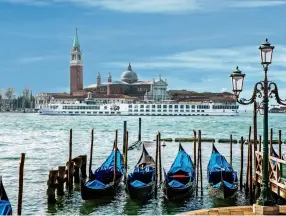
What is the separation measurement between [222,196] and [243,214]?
336 cm

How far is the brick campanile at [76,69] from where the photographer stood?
80.2 m

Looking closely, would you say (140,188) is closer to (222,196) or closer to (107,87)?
(222,196)

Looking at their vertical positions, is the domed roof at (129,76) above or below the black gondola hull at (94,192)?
above

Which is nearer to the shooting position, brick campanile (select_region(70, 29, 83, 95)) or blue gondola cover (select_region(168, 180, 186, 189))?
blue gondola cover (select_region(168, 180, 186, 189))

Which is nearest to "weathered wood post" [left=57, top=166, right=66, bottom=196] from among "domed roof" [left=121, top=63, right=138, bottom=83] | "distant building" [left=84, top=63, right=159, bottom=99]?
"distant building" [left=84, top=63, right=159, bottom=99]

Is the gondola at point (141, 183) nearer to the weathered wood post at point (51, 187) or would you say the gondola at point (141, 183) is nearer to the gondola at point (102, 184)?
the gondola at point (102, 184)

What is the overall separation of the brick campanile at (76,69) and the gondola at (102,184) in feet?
234

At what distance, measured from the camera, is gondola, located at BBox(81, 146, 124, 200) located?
8217 mm

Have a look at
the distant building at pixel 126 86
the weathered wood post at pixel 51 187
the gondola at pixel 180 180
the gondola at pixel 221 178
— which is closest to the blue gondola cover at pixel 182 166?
the gondola at pixel 180 180

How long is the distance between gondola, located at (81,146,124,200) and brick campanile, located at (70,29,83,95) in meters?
71.3

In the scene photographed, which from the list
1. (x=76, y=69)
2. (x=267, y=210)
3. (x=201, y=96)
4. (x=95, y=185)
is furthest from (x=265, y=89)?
(x=76, y=69)

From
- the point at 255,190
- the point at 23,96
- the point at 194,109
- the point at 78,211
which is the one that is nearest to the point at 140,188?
the point at 78,211

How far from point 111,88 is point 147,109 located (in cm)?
977

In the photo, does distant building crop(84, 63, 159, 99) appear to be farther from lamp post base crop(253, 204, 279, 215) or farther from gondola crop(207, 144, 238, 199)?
lamp post base crop(253, 204, 279, 215)
